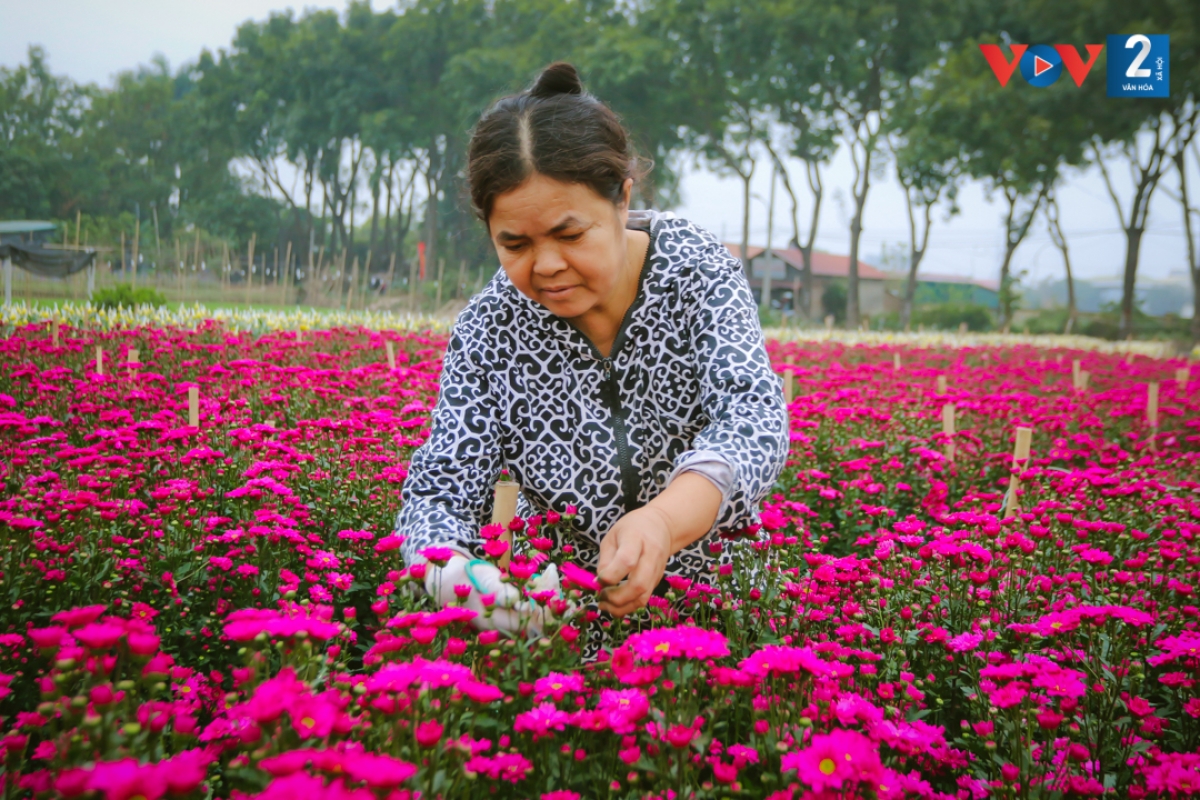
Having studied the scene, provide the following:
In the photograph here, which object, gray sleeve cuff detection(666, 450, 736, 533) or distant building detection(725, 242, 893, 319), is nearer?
gray sleeve cuff detection(666, 450, 736, 533)

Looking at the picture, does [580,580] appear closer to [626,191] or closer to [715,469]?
[715,469]

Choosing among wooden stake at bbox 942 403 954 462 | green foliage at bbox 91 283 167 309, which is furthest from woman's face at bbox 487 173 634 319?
green foliage at bbox 91 283 167 309

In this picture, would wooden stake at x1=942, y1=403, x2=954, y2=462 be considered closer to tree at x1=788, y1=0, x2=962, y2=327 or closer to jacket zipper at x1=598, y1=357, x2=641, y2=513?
jacket zipper at x1=598, y1=357, x2=641, y2=513

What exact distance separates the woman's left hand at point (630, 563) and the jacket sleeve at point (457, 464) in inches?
17.1

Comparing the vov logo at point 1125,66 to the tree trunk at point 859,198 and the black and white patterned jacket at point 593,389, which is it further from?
the black and white patterned jacket at point 593,389

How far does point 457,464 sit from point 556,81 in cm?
93

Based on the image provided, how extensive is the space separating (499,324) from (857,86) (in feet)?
96.5

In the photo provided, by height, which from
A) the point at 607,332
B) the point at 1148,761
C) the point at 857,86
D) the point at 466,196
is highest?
the point at 857,86

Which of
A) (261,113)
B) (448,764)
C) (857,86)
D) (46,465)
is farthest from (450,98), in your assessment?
(448,764)

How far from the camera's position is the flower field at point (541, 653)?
103 cm

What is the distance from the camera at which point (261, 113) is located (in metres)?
37.5

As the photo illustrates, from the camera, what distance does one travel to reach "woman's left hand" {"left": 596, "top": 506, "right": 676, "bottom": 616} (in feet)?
3.96

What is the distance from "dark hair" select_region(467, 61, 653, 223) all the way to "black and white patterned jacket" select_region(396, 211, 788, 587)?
0.98 feet

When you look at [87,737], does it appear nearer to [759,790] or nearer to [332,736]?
[332,736]
